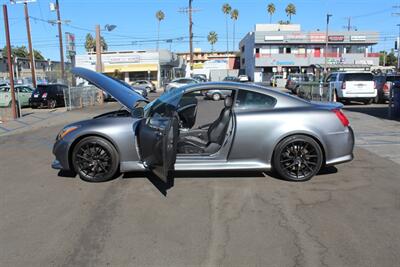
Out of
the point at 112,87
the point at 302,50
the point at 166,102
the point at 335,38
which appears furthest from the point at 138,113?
the point at 335,38

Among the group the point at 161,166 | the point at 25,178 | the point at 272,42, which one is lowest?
the point at 25,178

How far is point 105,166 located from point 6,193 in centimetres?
148

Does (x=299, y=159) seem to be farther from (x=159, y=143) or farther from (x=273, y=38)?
(x=273, y=38)

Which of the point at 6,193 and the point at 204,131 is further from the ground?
the point at 204,131

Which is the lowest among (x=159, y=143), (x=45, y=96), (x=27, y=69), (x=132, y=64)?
(x=45, y=96)

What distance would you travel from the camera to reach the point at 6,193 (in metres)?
6.09

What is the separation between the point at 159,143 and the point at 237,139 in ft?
4.21

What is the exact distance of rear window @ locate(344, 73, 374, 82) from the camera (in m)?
19.9

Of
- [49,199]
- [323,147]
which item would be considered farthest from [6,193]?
[323,147]

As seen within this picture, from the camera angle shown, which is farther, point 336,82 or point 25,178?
point 336,82

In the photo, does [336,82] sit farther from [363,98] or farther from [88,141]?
[88,141]

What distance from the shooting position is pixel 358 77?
65.9 feet

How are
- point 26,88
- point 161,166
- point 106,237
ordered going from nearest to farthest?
1. point 106,237
2. point 161,166
3. point 26,88

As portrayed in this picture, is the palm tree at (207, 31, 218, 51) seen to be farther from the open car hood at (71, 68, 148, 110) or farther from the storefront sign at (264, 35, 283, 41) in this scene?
the open car hood at (71, 68, 148, 110)
